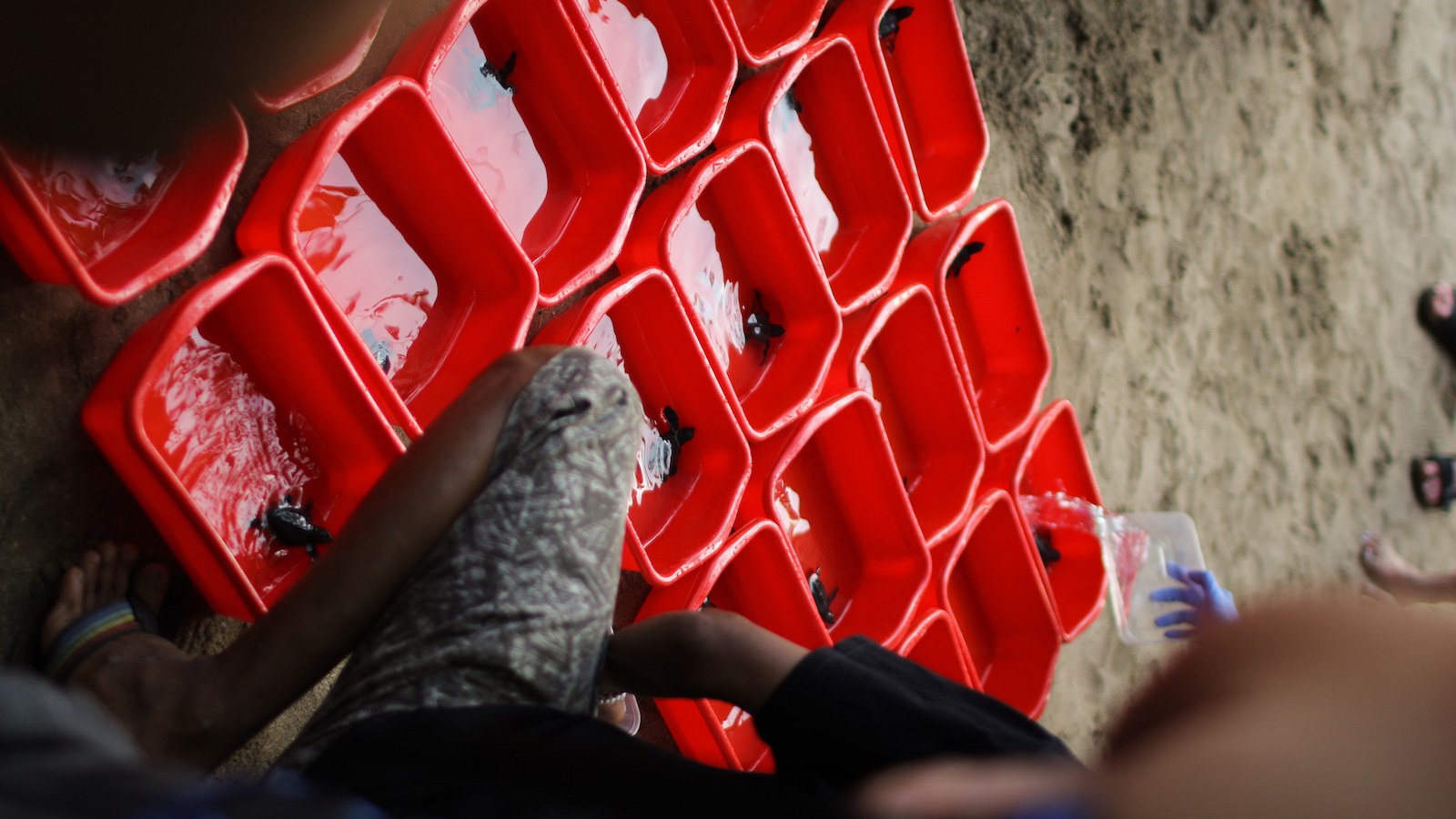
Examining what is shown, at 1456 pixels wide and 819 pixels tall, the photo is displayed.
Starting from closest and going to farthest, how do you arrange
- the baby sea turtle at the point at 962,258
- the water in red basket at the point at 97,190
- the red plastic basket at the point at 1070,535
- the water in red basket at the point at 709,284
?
the water in red basket at the point at 97,190
the water in red basket at the point at 709,284
the baby sea turtle at the point at 962,258
the red plastic basket at the point at 1070,535

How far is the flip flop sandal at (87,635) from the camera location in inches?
34.5

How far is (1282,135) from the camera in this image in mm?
2666

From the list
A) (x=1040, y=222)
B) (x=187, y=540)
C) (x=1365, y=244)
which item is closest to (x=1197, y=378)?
(x=1040, y=222)

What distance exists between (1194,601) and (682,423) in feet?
3.55

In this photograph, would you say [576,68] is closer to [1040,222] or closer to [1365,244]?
[1040,222]

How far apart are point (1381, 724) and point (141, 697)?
91cm

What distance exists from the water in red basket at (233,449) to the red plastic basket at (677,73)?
60 centimetres

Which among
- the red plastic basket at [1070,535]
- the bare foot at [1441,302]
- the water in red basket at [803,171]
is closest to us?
the water in red basket at [803,171]

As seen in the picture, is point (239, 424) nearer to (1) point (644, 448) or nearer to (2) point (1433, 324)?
(1) point (644, 448)

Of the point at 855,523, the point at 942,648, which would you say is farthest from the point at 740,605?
the point at 942,648

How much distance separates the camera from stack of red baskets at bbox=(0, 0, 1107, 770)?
3.22 ft

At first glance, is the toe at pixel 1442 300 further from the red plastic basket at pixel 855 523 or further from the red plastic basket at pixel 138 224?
the red plastic basket at pixel 138 224

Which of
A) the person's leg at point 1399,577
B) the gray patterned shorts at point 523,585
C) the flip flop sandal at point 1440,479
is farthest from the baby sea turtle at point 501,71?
the flip flop sandal at point 1440,479

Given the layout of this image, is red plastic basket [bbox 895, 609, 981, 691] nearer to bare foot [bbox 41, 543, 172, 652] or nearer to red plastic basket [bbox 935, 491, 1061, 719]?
red plastic basket [bbox 935, 491, 1061, 719]
